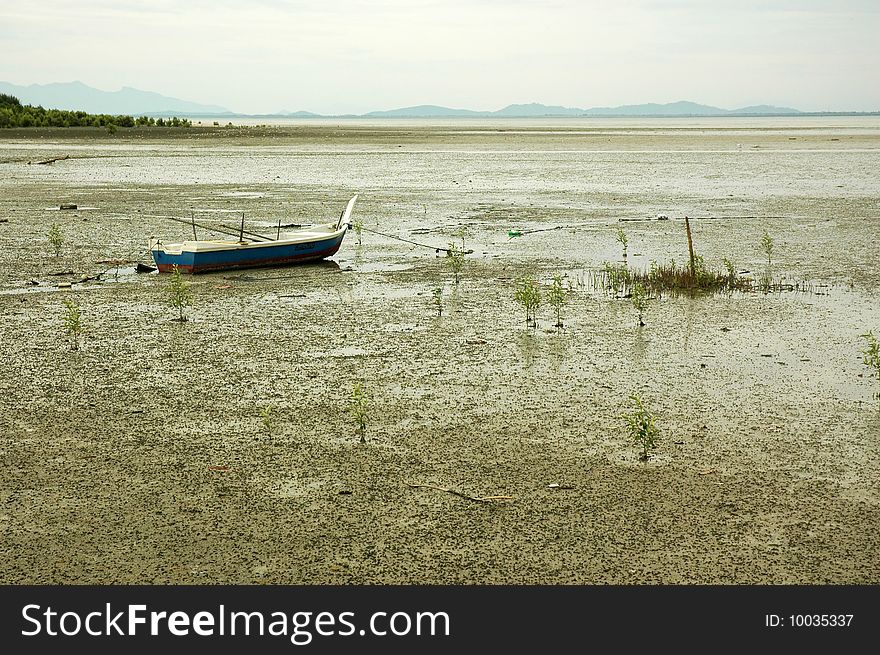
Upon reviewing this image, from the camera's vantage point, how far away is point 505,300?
496 inches

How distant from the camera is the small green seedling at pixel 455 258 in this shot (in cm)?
1374

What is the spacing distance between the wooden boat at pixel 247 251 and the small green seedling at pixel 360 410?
6.91 metres

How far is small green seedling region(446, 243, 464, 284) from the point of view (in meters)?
13.7

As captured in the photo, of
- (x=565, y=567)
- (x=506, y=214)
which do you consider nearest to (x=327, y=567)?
(x=565, y=567)

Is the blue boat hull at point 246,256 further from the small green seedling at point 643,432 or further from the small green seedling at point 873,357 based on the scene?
the small green seedling at point 643,432

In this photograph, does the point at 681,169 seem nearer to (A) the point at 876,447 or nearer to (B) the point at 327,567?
(A) the point at 876,447

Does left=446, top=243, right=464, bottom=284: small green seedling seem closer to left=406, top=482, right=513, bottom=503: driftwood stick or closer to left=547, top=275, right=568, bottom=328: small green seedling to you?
left=547, top=275, right=568, bottom=328: small green seedling

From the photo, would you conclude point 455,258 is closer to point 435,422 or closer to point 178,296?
point 178,296

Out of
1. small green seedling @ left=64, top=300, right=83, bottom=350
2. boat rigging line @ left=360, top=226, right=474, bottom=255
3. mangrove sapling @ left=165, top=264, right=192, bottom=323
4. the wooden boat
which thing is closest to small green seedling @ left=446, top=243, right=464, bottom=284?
boat rigging line @ left=360, top=226, right=474, bottom=255

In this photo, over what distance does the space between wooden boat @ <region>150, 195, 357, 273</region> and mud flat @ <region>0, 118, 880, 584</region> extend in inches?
10.4

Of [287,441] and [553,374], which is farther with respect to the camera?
[553,374]

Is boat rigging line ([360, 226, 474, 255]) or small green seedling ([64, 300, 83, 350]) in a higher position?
boat rigging line ([360, 226, 474, 255])

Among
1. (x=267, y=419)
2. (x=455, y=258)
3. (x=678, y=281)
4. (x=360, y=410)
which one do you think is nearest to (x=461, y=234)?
(x=455, y=258)

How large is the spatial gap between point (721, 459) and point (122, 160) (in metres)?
38.5
